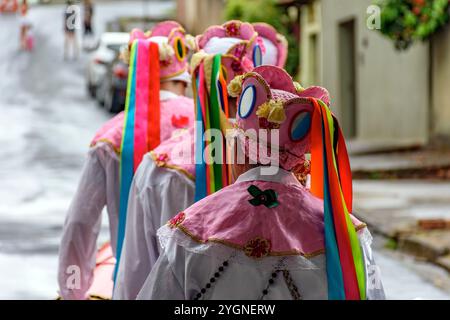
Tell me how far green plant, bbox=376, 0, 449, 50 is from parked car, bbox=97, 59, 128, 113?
6.59 meters

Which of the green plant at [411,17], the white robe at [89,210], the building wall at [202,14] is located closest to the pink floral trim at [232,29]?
the white robe at [89,210]

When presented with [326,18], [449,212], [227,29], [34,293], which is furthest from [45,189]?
[326,18]

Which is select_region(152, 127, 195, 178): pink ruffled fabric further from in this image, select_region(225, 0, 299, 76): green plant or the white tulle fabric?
select_region(225, 0, 299, 76): green plant

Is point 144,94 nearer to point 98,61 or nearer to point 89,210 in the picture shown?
point 89,210

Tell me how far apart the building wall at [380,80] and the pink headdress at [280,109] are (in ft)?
62.1

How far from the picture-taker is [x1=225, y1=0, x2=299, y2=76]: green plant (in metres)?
31.7

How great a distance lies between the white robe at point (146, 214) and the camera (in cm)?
464

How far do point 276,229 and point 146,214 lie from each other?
1.61 meters

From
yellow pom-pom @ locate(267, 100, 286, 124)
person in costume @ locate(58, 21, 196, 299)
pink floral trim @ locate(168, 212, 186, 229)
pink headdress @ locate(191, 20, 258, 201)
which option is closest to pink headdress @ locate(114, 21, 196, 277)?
person in costume @ locate(58, 21, 196, 299)

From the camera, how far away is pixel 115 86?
26156 mm

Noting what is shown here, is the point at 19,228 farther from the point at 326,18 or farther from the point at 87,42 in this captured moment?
the point at 87,42

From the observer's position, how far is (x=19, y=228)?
527 inches

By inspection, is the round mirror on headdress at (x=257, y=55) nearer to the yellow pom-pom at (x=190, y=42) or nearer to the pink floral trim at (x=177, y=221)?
the yellow pom-pom at (x=190, y=42)

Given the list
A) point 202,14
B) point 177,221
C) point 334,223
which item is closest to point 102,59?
point 202,14
